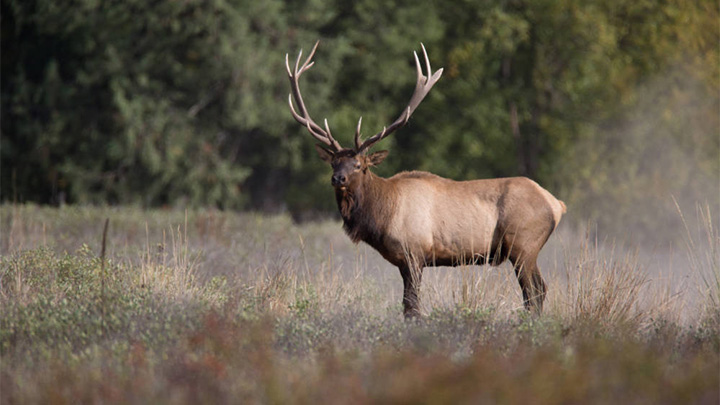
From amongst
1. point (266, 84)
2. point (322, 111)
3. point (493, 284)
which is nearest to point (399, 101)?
point (322, 111)

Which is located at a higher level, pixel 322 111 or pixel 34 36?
pixel 34 36

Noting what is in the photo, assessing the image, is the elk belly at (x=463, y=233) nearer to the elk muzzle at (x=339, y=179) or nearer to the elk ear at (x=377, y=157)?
the elk ear at (x=377, y=157)

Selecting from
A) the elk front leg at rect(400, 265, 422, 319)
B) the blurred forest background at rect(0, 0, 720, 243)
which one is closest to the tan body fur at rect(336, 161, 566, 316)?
the elk front leg at rect(400, 265, 422, 319)

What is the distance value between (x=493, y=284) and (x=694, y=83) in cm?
1244

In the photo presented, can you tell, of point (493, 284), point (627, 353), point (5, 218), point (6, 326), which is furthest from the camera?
point (5, 218)

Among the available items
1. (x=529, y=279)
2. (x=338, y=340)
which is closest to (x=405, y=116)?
(x=529, y=279)

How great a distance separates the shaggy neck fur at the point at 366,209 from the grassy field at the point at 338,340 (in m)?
0.54

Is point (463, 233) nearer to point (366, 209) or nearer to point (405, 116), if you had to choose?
point (366, 209)

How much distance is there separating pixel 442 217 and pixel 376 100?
1442cm

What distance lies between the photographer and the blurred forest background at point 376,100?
61.6ft

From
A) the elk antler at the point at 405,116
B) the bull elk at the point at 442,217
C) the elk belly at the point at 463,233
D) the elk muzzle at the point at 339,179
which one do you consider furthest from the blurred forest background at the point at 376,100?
the elk muzzle at the point at 339,179

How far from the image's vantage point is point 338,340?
20.2 ft

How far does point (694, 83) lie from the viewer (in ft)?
60.7

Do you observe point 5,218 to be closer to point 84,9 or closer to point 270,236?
point 270,236
